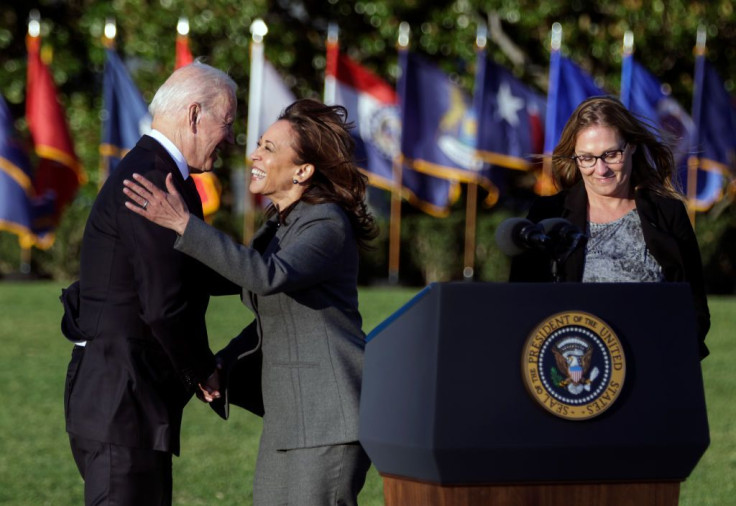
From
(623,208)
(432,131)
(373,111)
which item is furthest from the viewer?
(432,131)

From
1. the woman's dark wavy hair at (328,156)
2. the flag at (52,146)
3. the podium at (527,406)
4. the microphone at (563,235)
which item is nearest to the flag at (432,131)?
the flag at (52,146)

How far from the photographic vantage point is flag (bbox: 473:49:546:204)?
23953 millimetres

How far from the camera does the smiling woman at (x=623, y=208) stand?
4.43 meters

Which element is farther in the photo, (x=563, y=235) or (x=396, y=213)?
(x=396, y=213)

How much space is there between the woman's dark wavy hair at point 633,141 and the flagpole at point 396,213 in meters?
19.4

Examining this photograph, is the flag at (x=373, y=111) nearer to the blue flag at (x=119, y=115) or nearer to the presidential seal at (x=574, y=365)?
the blue flag at (x=119, y=115)

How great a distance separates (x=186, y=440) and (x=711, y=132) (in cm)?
1602

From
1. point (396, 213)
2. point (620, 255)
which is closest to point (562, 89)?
point (396, 213)

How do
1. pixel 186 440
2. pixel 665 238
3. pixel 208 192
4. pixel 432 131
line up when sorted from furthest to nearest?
pixel 432 131
pixel 208 192
pixel 186 440
pixel 665 238

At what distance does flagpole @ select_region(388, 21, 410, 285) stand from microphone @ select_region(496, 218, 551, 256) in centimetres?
2074

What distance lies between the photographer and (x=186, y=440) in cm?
968

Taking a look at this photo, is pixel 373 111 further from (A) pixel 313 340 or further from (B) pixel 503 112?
(A) pixel 313 340

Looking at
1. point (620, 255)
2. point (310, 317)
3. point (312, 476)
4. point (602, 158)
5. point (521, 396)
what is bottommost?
point (312, 476)

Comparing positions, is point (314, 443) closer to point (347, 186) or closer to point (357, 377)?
point (357, 377)
